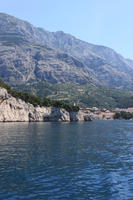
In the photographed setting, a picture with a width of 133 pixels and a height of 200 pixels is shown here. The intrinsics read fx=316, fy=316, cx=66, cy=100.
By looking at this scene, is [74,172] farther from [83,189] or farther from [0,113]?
[0,113]

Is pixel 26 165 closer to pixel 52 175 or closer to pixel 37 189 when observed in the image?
pixel 52 175

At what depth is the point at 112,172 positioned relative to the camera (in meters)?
47.1

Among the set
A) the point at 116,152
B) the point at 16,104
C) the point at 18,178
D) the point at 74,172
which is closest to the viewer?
the point at 18,178

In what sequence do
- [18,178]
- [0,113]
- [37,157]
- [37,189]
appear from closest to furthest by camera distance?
Answer: [37,189] < [18,178] < [37,157] < [0,113]

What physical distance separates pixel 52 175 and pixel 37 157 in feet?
49.9

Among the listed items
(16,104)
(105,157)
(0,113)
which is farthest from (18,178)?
(16,104)

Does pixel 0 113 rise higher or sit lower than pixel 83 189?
higher

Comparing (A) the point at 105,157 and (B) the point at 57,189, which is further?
(A) the point at 105,157

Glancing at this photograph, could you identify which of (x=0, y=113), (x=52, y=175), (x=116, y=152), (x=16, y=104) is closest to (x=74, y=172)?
(x=52, y=175)

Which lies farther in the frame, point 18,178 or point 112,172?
point 112,172

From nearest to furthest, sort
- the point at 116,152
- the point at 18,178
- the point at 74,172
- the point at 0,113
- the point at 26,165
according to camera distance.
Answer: the point at 18,178 → the point at 74,172 → the point at 26,165 → the point at 116,152 → the point at 0,113

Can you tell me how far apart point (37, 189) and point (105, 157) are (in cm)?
2757

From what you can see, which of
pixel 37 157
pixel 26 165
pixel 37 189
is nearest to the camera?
pixel 37 189

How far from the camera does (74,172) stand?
153ft
